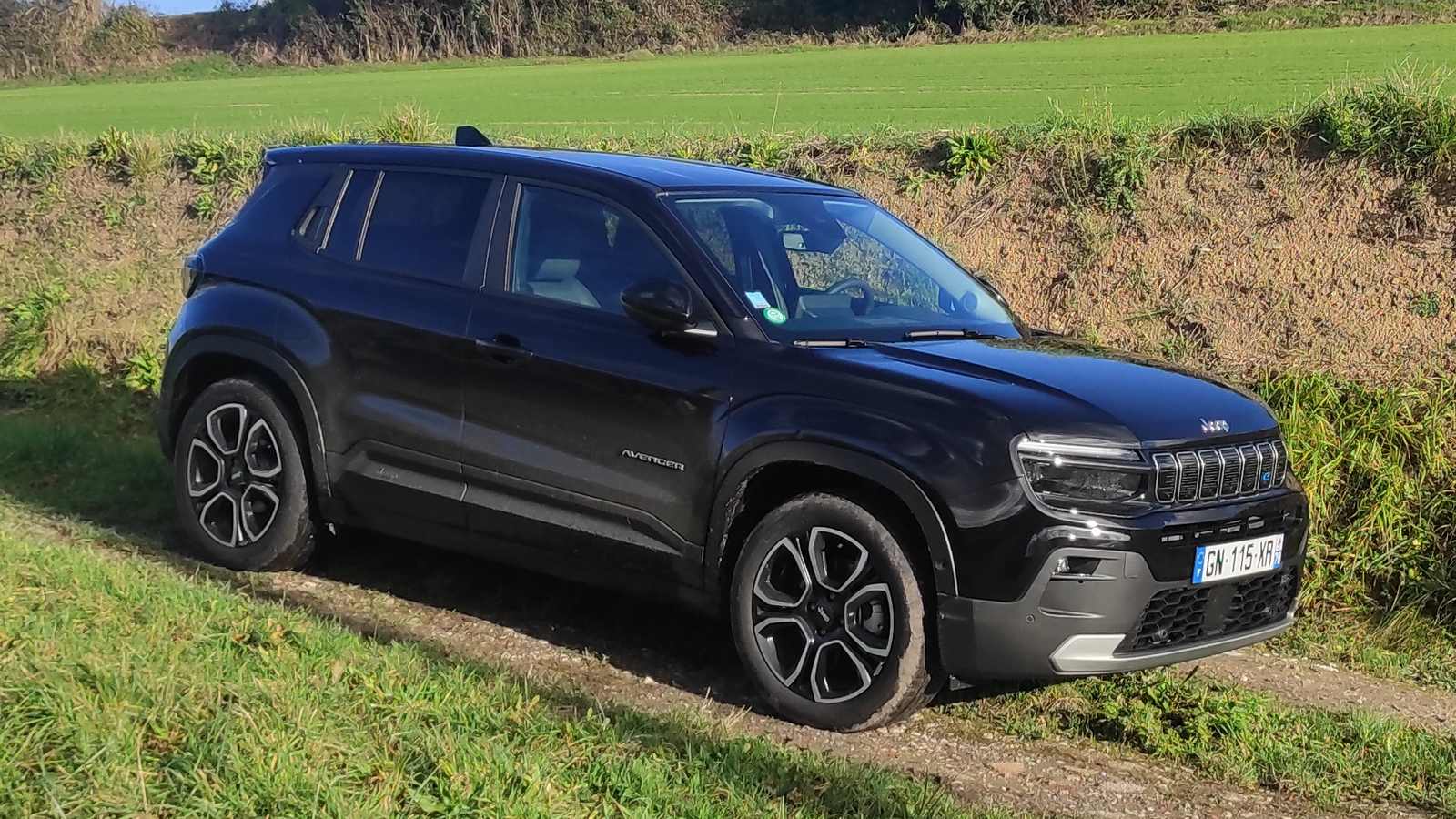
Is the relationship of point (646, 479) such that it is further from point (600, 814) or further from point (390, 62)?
point (390, 62)

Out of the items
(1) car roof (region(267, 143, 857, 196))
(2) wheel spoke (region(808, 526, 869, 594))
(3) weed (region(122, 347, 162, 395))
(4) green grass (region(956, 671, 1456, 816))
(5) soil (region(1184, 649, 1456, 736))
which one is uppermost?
(1) car roof (region(267, 143, 857, 196))

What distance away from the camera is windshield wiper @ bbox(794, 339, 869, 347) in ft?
17.4

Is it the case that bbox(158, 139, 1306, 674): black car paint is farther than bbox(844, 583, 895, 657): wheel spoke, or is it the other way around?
bbox(844, 583, 895, 657): wheel spoke

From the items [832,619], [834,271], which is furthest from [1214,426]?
[834,271]

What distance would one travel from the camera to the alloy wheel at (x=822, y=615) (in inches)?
195

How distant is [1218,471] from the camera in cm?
495

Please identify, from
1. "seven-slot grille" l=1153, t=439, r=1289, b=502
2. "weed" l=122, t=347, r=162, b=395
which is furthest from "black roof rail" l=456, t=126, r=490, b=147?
"weed" l=122, t=347, r=162, b=395

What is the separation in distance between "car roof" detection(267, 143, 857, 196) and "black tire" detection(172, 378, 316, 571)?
1.11 meters

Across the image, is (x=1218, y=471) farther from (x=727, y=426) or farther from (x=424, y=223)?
(x=424, y=223)

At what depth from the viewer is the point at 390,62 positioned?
49500 millimetres

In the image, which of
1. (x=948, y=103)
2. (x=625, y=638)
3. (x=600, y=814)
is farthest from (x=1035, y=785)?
(x=948, y=103)

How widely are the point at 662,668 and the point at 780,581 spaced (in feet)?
2.81

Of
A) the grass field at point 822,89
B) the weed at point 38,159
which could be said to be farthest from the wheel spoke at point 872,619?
the weed at point 38,159

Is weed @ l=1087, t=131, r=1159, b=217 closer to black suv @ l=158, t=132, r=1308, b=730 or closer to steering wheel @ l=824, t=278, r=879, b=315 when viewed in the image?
black suv @ l=158, t=132, r=1308, b=730
